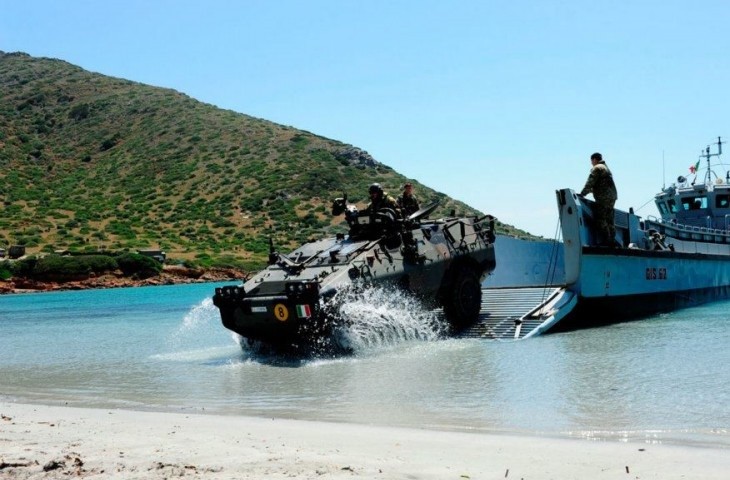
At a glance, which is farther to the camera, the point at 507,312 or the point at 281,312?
the point at 507,312

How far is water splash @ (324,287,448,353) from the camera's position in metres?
12.6

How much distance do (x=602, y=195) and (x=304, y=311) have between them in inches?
308

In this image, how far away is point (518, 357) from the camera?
467 inches

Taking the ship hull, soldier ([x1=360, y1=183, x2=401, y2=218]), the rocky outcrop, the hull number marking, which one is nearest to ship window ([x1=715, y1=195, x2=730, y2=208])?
the ship hull

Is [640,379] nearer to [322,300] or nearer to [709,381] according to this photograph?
[709,381]

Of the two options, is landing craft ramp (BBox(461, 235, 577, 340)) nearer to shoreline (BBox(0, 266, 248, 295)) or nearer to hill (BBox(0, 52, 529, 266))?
shoreline (BBox(0, 266, 248, 295))

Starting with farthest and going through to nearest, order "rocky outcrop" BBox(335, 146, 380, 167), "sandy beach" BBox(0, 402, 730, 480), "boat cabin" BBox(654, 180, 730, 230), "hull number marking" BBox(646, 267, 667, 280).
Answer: "rocky outcrop" BBox(335, 146, 380, 167), "boat cabin" BBox(654, 180, 730, 230), "hull number marking" BBox(646, 267, 667, 280), "sandy beach" BBox(0, 402, 730, 480)

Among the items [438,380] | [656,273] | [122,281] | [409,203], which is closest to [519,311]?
[409,203]

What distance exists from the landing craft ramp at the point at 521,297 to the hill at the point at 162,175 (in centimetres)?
3096

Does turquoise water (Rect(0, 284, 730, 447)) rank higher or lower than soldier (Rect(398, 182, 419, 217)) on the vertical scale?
lower

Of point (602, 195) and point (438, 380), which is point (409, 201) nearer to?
point (602, 195)

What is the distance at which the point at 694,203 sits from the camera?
26.8 metres

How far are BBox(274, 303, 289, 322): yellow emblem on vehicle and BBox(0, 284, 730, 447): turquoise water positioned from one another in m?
0.63

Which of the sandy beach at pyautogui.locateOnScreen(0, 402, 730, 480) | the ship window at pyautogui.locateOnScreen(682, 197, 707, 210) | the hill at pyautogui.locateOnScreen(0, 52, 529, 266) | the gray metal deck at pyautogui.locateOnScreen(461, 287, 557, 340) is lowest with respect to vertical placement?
the sandy beach at pyautogui.locateOnScreen(0, 402, 730, 480)
